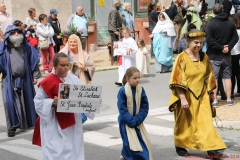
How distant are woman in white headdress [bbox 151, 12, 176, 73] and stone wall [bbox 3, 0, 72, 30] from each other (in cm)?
389

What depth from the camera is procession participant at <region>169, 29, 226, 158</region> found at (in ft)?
26.9

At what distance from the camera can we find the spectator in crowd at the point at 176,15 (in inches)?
814

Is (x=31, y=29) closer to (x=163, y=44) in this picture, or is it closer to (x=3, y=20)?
(x=3, y=20)

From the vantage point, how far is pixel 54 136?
713 centimetres

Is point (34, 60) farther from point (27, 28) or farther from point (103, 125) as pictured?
point (27, 28)

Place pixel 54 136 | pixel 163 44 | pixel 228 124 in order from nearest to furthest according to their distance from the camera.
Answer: pixel 54 136
pixel 228 124
pixel 163 44

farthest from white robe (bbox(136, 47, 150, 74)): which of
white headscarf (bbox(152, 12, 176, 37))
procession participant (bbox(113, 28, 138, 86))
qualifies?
procession participant (bbox(113, 28, 138, 86))

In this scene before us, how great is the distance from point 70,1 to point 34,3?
4.92 feet

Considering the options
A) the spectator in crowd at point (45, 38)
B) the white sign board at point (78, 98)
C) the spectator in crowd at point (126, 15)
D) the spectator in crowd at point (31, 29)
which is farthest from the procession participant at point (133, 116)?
the spectator in crowd at point (126, 15)

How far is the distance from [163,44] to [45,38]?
3314mm

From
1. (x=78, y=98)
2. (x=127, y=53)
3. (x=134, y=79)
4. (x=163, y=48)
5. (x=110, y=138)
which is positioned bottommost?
(x=110, y=138)

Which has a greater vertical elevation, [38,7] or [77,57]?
[38,7]

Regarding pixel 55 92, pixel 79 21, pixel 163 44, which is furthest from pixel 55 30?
pixel 55 92

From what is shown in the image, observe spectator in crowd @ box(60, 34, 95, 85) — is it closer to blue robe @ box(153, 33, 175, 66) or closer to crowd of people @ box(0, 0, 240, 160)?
crowd of people @ box(0, 0, 240, 160)
